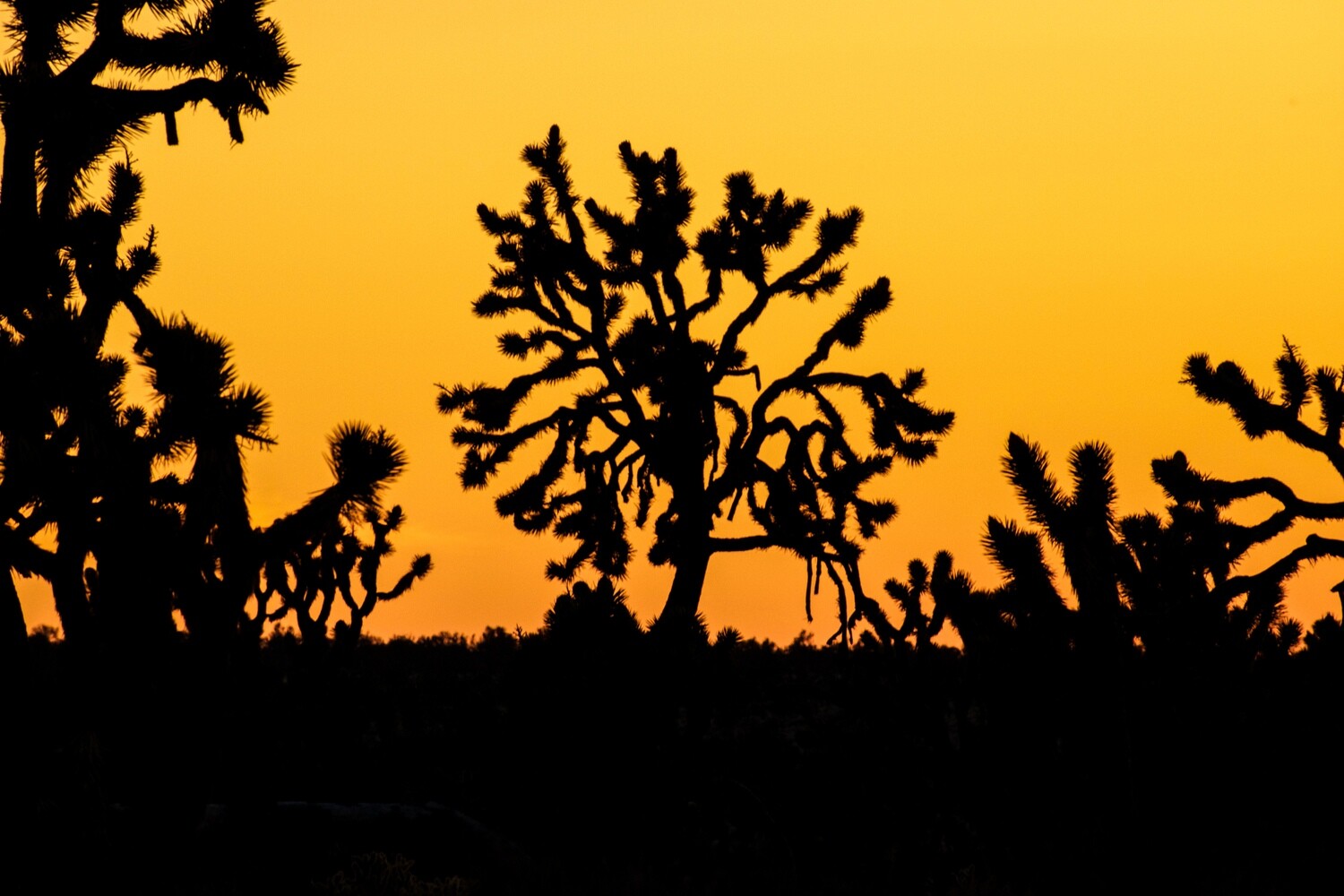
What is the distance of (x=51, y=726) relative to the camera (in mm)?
8719

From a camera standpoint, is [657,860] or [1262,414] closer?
[657,860]

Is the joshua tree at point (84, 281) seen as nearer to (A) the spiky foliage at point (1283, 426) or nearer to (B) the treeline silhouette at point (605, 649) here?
(B) the treeline silhouette at point (605, 649)

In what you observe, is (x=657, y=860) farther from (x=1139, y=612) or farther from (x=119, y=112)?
(x=119, y=112)

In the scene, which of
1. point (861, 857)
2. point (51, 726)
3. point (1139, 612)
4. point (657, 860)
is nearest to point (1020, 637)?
point (1139, 612)

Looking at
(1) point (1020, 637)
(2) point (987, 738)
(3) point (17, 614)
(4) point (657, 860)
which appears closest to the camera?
(3) point (17, 614)

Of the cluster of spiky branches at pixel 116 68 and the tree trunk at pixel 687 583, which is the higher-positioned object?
the cluster of spiky branches at pixel 116 68

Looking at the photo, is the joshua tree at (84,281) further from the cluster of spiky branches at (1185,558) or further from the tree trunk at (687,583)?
the tree trunk at (687,583)

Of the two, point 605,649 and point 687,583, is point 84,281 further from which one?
point 687,583

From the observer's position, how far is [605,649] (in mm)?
12664

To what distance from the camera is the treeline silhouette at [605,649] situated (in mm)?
7848

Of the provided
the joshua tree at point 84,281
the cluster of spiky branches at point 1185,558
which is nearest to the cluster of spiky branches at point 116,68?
the joshua tree at point 84,281

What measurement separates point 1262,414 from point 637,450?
28.8 feet

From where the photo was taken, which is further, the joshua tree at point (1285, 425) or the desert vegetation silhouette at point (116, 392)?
the joshua tree at point (1285, 425)

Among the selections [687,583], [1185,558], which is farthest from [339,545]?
[1185,558]
